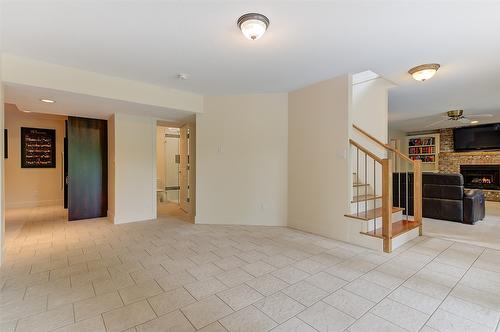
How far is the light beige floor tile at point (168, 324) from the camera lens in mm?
1612

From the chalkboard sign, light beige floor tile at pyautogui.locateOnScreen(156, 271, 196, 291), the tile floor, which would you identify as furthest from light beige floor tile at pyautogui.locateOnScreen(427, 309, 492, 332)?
the chalkboard sign

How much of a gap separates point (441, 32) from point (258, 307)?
3.10 m

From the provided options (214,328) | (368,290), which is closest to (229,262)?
(214,328)

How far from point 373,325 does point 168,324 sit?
1.43 meters

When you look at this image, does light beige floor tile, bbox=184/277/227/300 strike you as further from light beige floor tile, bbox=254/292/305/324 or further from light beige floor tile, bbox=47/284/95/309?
light beige floor tile, bbox=47/284/95/309

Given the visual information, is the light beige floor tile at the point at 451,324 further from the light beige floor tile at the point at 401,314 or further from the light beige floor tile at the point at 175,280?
the light beige floor tile at the point at 175,280

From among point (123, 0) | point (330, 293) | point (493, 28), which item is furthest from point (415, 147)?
point (123, 0)

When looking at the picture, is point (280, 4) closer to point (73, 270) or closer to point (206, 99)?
point (206, 99)

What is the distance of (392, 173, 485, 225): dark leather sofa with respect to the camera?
175 inches

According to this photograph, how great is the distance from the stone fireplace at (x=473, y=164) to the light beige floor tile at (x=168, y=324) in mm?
9999

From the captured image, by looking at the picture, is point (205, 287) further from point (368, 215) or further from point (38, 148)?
point (38, 148)

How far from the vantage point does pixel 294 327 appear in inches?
64.4

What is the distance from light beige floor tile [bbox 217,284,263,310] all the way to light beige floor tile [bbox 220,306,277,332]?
9 cm

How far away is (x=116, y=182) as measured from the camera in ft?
15.0
